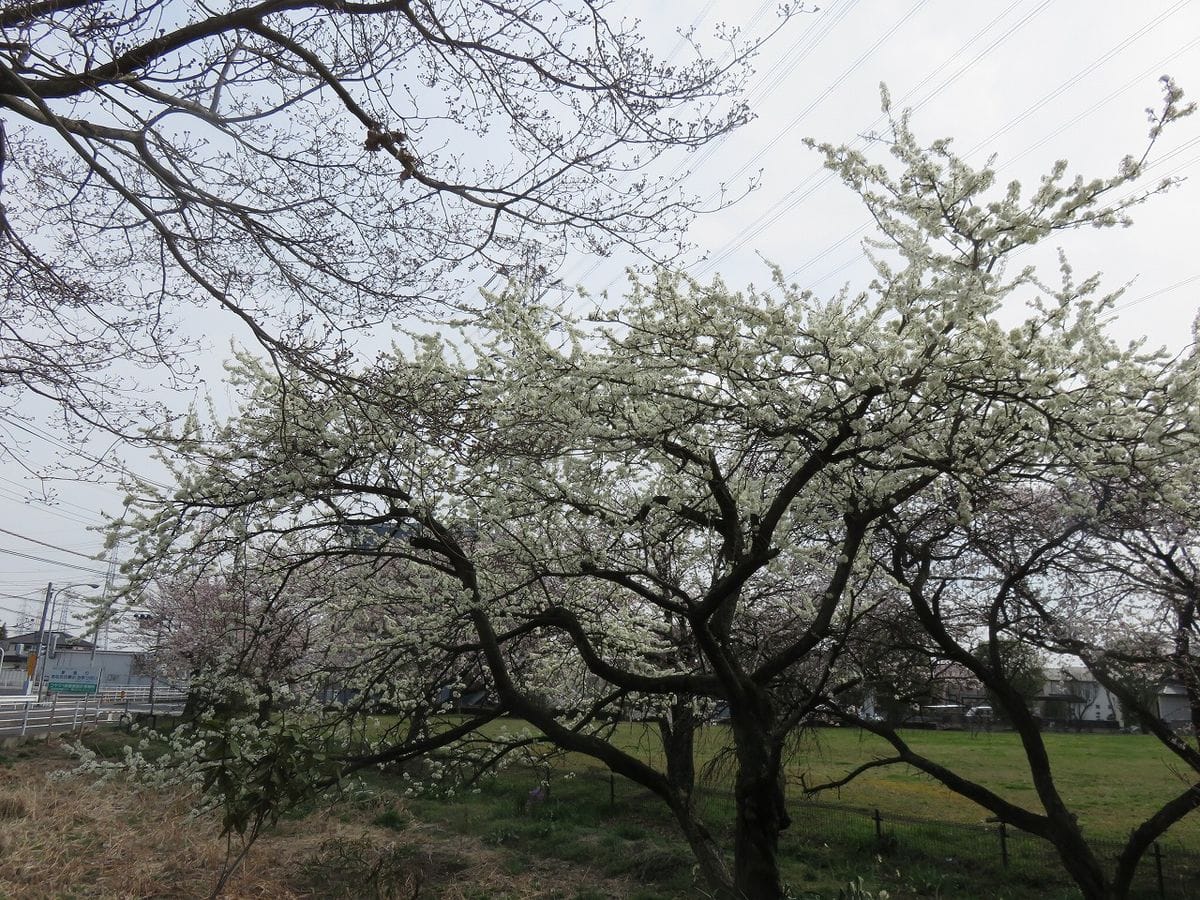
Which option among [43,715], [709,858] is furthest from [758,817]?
[43,715]

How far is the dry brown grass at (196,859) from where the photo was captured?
729cm

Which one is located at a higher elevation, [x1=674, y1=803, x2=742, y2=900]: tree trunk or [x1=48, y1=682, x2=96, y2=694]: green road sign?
[x1=48, y1=682, x2=96, y2=694]: green road sign

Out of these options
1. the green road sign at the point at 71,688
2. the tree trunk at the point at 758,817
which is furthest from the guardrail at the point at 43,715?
the tree trunk at the point at 758,817

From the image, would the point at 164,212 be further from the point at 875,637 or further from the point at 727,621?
the point at 875,637

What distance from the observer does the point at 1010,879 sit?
8969 mm

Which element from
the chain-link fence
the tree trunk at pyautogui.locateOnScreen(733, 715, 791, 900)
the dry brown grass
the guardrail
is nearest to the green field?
the chain-link fence

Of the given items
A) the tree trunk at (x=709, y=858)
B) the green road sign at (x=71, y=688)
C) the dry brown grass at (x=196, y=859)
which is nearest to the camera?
the tree trunk at (x=709, y=858)

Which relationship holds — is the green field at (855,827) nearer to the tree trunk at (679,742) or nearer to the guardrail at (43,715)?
the tree trunk at (679,742)

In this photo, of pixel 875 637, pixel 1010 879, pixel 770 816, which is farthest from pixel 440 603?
pixel 1010 879

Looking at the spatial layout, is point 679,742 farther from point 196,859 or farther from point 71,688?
point 71,688

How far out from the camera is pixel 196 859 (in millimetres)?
8359

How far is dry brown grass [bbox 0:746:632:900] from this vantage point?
729cm

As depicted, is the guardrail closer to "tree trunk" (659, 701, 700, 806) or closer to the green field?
the green field

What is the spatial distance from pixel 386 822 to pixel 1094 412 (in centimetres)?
1090
